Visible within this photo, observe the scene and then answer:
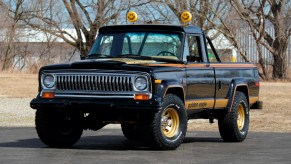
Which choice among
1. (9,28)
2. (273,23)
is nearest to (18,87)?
(273,23)

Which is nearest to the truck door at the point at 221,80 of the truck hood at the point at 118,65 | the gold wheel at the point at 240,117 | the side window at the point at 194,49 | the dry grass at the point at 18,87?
the side window at the point at 194,49

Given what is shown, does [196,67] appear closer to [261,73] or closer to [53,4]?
[261,73]

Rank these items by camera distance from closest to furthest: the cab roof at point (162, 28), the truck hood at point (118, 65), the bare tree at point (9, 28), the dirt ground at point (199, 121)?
the truck hood at point (118, 65)
the cab roof at point (162, 28)
the dirt ground at point (199, 121)
the bare tree at point (9, 28)

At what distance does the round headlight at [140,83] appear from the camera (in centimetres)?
1217

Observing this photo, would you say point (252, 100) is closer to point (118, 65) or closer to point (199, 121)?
point (118, 65)

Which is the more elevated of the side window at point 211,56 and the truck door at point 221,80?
the side window at point 211,56

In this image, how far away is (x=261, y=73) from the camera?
4828 cm

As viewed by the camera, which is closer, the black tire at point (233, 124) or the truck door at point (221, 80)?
the truck door at point (221, 80)

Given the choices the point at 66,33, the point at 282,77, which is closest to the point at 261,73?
the point at 282,77

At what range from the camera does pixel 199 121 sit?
20.8 metres

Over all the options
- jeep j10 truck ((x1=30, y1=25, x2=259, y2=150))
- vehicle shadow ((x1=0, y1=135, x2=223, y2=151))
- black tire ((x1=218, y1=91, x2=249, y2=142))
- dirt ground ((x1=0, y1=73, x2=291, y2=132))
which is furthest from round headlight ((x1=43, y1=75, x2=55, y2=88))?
dirt ground ((x1=0, y1=73, x2=291, y2=132))

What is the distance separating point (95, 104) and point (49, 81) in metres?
1.10

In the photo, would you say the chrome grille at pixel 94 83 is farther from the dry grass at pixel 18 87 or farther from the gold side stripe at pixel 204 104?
the dry grass at pixel 18 87

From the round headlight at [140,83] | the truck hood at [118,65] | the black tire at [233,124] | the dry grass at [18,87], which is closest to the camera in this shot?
the round headlight at [140,83]
